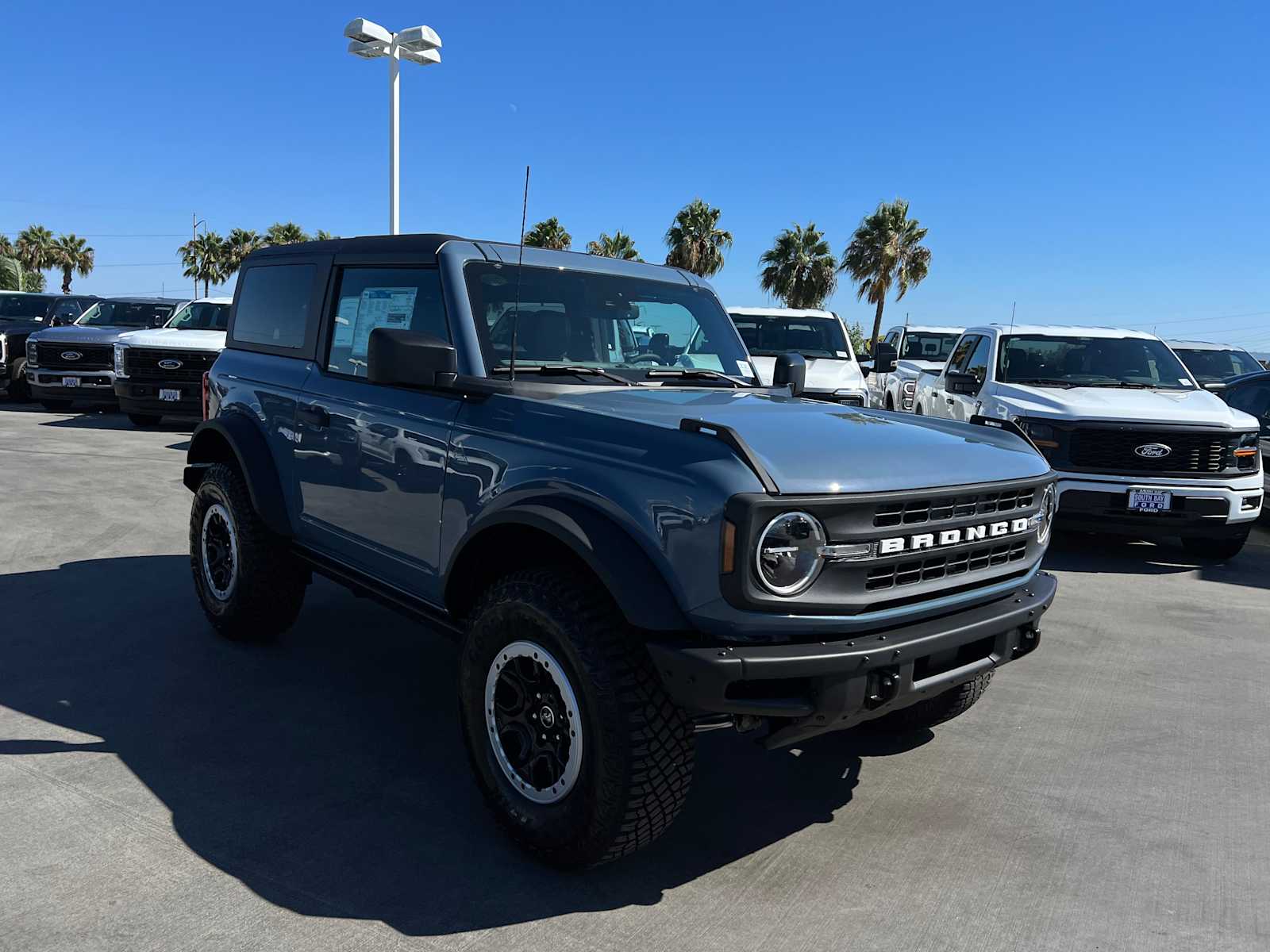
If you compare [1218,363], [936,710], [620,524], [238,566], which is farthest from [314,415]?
[1218,363]

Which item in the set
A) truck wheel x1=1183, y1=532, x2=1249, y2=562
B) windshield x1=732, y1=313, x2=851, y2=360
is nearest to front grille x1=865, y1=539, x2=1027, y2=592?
truck wheel x1=1183, y1=532, x2=1249, y2=562

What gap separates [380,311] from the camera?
4148 mm

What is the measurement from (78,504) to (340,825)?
21.8ft

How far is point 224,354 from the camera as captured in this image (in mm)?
5332

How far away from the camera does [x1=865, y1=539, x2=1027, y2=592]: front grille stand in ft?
9.30

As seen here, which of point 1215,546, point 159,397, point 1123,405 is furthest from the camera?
point 159,397

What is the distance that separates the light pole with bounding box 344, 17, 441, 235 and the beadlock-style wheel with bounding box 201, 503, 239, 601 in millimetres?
12820

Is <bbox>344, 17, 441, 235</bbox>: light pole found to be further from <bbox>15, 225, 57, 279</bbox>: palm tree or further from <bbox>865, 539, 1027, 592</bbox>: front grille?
<bbox>15, 225, 57, 279</bbox>: palm tree

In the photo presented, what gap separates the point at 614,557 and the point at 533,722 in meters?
0.68

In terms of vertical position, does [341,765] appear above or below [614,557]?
below

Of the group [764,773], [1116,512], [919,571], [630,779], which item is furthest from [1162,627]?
[630,779]

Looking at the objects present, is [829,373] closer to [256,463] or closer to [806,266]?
[256,463]

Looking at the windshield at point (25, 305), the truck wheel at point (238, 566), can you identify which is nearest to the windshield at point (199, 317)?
the windshield at point (25, 305)

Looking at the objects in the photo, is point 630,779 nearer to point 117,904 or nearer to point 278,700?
point 117,904
